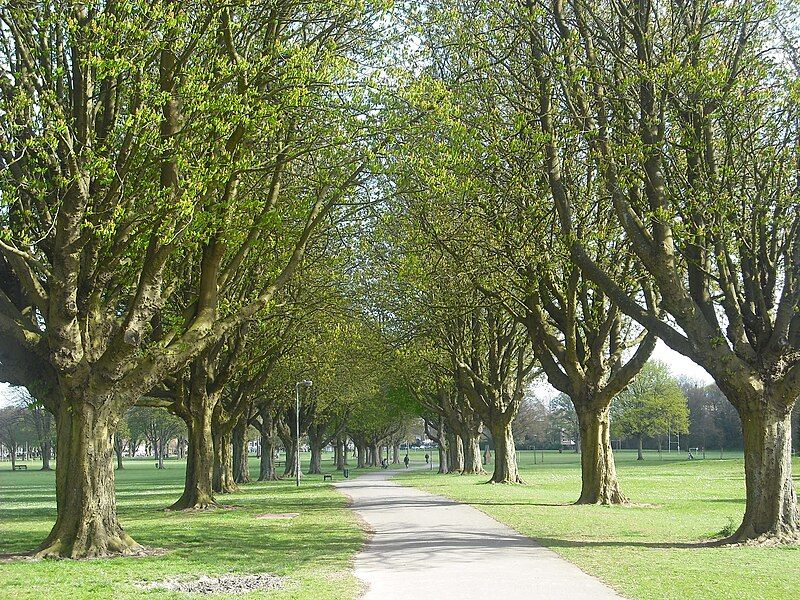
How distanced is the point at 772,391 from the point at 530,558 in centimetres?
Result: 514

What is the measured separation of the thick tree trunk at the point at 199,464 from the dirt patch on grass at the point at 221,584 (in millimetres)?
14815

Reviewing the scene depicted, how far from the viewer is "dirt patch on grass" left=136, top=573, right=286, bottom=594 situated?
36.8 ft

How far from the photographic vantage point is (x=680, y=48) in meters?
15.9

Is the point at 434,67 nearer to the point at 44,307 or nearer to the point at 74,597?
the point at 44,307

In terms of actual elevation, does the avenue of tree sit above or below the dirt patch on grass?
above

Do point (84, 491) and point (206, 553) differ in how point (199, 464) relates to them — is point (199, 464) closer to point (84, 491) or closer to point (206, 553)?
point (206, 553)

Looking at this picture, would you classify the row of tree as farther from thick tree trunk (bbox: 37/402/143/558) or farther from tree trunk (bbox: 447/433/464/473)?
tree trunk (bbox: 447/433/464/473)

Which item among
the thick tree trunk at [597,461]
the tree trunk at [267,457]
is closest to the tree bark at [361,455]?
the tree trunk at [267,457]

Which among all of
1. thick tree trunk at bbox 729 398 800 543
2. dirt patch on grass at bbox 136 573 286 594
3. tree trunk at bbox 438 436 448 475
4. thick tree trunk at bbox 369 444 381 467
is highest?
thick tree trunk at bbox 729 398 800 543

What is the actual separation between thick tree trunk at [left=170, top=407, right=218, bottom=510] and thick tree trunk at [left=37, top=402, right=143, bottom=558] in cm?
1192

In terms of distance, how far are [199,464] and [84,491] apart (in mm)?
12813

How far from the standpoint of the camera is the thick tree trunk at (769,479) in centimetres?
1457

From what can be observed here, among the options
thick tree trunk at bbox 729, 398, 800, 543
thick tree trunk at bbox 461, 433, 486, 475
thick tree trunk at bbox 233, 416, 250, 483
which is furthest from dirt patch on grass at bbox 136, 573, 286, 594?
thick tree trunk at bbox 461, 433, 486, 475

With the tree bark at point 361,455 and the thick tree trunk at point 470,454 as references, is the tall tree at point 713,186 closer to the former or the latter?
the thick tree trunk at point 470,454
